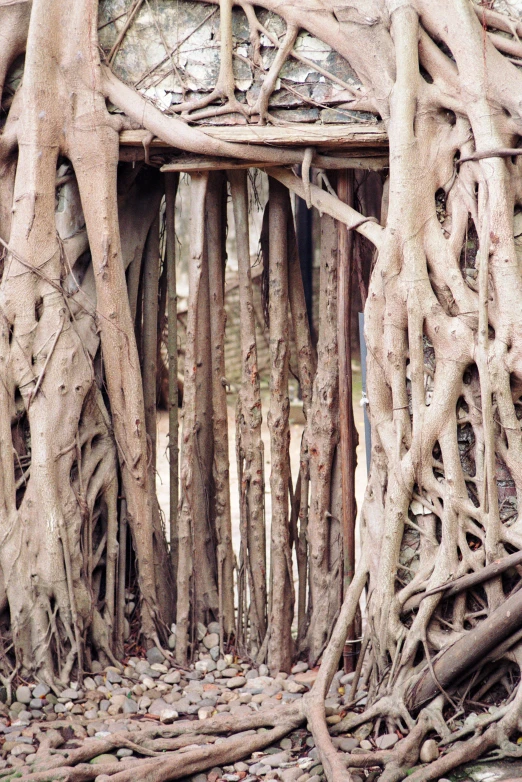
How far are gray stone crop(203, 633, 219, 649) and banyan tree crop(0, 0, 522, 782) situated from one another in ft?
0.27

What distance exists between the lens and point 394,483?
152 inches

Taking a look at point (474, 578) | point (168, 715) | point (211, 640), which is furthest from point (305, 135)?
point (168, 715)

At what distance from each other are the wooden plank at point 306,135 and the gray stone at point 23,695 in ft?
8.74

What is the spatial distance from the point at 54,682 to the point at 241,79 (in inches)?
115

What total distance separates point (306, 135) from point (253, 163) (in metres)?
0.30

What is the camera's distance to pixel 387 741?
11.8 feet

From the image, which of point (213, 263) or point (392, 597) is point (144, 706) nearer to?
point (392, 597)

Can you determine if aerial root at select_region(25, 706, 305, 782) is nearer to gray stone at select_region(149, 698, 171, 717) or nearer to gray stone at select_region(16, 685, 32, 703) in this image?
gray stone at select_region(149, 698, 171, 717)

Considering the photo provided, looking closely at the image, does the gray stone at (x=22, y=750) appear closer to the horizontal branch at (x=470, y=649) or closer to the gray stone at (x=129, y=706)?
the gray stone at (x=129, y=706)

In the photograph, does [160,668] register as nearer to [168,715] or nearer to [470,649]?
[168,715]

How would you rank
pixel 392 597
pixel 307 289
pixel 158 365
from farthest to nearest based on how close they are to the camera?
pixel 307 289, pixel 158 365, pixel 392 597

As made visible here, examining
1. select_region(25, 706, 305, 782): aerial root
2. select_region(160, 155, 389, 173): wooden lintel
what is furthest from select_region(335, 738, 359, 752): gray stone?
select_region(160, 155, 389, 173): wooden lintel

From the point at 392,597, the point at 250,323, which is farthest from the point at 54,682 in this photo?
the point at 250,323

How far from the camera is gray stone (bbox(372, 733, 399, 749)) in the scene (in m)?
3.58
